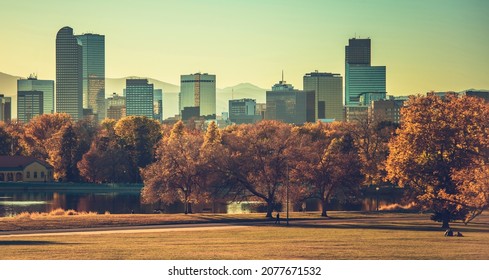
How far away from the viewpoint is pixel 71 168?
134 m

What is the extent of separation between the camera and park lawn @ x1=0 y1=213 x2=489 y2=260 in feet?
109

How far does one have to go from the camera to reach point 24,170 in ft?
431

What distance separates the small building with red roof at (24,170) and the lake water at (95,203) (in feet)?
36.7

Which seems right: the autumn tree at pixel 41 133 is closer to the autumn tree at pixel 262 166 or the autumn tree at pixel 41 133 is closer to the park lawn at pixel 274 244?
the autumn tree at pixel 262 166

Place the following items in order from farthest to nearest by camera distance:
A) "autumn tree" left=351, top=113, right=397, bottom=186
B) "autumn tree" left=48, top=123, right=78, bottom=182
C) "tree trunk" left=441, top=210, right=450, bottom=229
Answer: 1. "autumn tree" left=48, top=123, right=78, bottom=182
2. "autumn tree" left=351, top=113, right=397, bottom=186
3. "tree trunk" left=441, top=210, right=450, bottom=229

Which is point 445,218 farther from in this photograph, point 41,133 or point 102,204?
point 41,133

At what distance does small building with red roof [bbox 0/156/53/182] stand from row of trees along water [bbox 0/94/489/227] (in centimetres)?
226

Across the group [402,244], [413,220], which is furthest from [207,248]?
[413,220]

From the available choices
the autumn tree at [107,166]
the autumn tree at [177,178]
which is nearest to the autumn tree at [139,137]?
the autumn tree at [107,166]

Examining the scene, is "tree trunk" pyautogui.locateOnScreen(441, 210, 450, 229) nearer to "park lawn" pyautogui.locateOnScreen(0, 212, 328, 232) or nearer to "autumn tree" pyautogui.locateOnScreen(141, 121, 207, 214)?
"park lawn" pyautogui.locateOnScreen(0, 212, 328, 232)

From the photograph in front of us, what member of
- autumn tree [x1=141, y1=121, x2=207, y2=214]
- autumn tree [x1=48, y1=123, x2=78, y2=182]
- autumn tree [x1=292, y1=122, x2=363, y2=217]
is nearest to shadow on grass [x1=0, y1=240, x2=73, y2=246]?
autumn tree [x1=141, y1=121, x2=207, y2=214]

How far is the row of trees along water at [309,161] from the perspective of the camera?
164 feet
